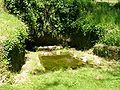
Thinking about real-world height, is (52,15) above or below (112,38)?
above

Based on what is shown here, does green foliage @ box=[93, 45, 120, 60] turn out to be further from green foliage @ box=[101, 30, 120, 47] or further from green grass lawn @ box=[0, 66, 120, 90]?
green grass lawn @ box=[0, 66, 120, 90]

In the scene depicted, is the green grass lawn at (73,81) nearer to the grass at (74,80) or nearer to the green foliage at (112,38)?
the grass at (74,80)

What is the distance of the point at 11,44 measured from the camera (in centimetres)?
1094

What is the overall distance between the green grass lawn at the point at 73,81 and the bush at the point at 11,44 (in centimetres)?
93

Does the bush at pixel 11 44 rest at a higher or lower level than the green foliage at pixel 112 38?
higher

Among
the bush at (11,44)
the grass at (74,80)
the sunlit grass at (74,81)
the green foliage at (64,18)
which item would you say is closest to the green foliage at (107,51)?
the green foliage at (64,18)

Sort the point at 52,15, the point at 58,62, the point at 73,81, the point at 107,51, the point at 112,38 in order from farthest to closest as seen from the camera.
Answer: the point at 52,15 < the point at 112,38 < the point at 107,51 < the point at 58,62 < the point at 73,81

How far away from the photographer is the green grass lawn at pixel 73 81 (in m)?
10.1

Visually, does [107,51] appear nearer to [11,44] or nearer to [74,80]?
[74,80]

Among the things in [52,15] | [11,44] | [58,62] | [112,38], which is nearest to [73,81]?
[11,44]

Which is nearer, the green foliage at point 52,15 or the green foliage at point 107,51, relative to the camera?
the green foliage at point 107,51

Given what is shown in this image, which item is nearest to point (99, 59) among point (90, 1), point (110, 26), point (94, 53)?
point (94, 53)

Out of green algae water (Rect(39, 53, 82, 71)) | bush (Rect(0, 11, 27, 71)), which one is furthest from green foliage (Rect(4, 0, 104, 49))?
bush (Rect(0, 11, 27, 71))

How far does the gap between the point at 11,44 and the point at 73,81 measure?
8.02 ft
